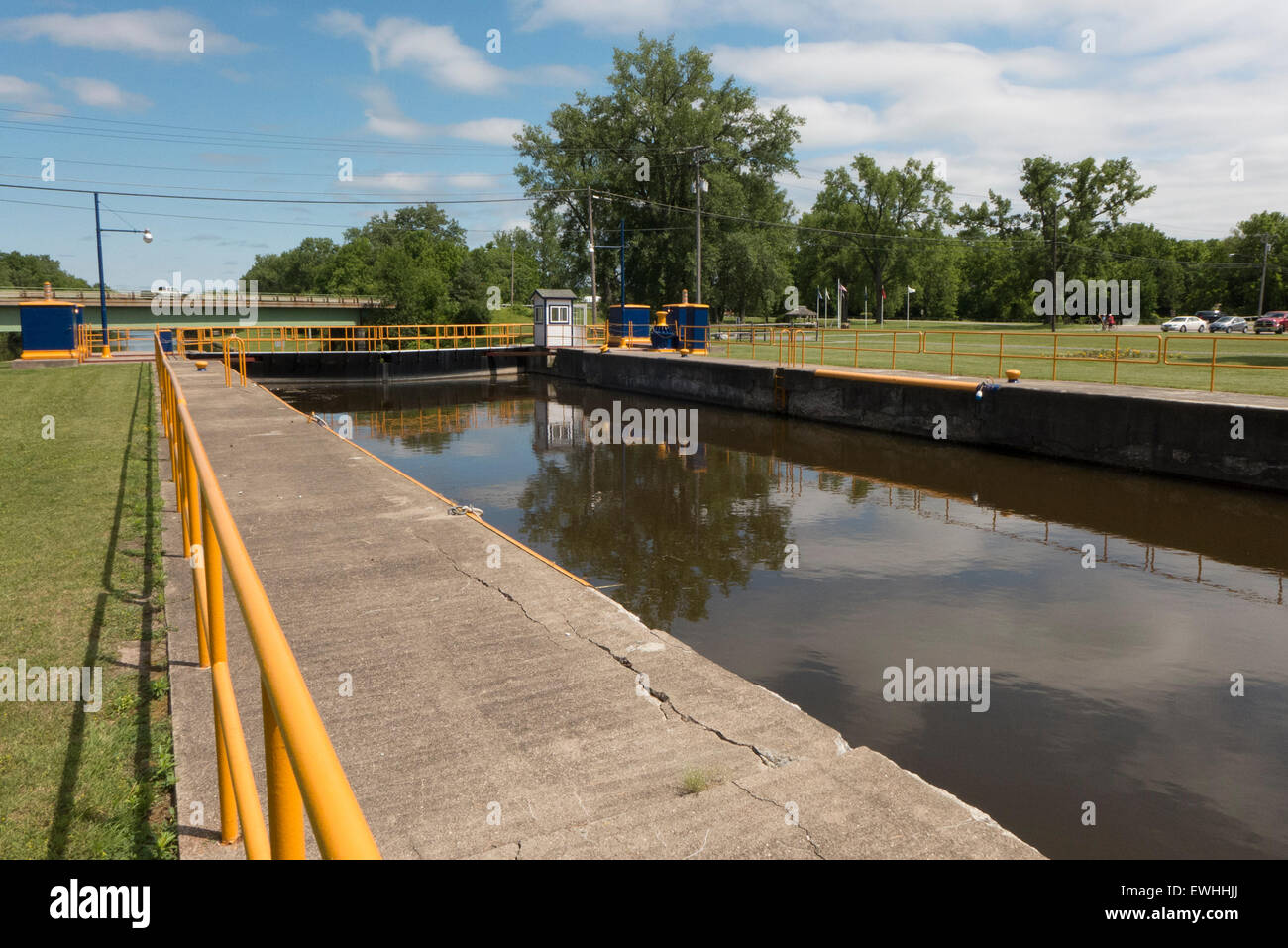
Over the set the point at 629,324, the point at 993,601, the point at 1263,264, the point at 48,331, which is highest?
the point at 1263,264

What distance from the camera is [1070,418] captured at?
17781 millimetres

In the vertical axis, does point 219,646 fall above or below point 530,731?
above

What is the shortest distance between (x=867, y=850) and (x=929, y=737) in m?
3.03

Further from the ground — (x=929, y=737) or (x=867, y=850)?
(x=867, y=850)

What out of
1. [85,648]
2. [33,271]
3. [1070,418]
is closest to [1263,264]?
[1070,418]

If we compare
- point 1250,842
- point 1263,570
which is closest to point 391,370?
point 1263,570

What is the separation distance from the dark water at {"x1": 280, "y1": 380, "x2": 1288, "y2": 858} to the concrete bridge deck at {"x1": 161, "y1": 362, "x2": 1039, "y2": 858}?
162cm

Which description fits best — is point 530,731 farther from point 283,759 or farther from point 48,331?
point 48,331

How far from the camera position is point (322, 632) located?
6008 millimetres

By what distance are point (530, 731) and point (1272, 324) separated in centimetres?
6478

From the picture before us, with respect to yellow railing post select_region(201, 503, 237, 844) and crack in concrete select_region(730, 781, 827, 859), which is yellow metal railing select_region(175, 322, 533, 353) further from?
crack in concrete select_region(730, 781, 827, 859)

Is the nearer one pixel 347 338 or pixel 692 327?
pixel 692 327

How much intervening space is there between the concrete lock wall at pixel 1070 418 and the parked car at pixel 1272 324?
42341 millimetres
